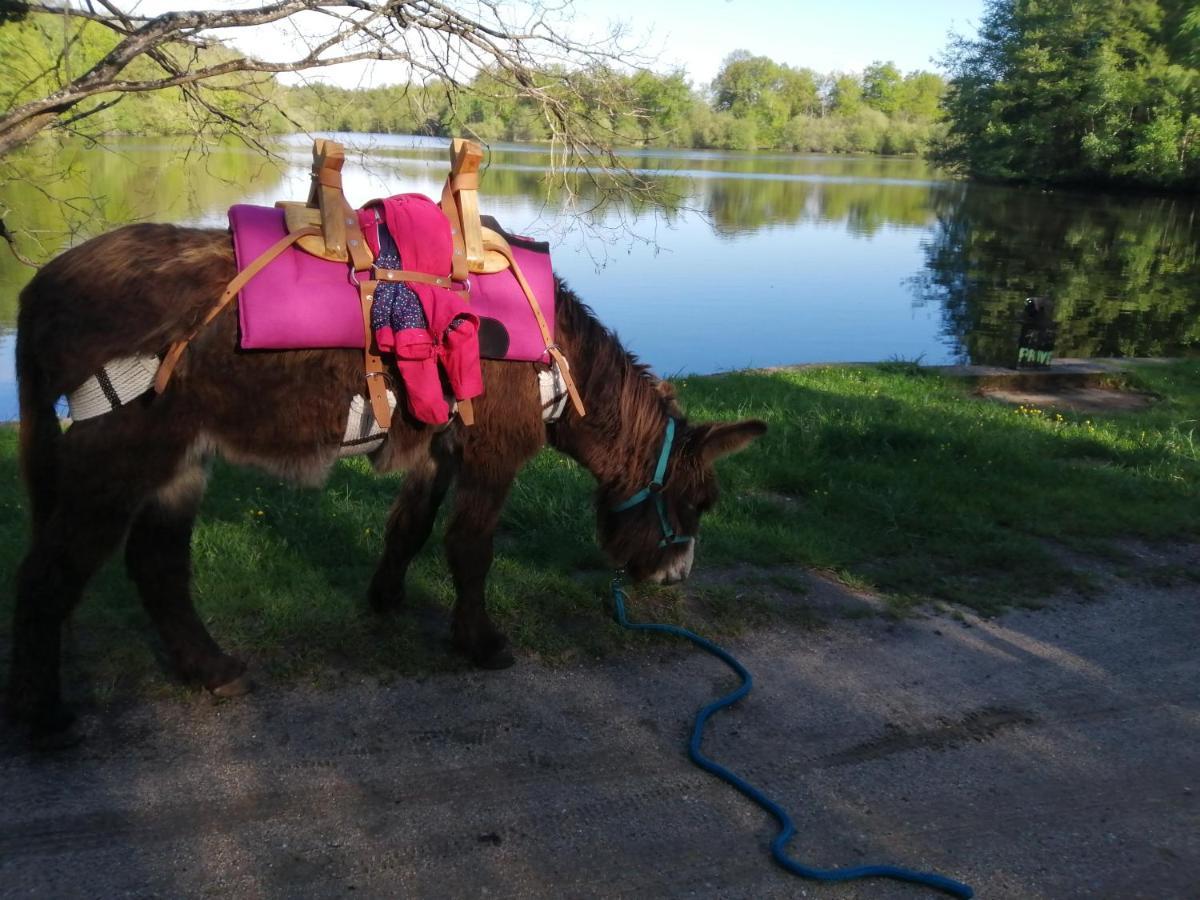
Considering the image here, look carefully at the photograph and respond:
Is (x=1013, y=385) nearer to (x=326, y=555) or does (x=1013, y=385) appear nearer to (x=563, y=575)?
(x=563, y=575)

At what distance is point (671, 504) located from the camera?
412 cm

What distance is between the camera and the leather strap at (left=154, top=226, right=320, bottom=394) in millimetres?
2916

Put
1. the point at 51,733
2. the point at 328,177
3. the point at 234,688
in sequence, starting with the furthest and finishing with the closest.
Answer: the point at 234,688 < the point at 328,177 < the point at 51,733

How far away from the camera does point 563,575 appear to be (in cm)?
468

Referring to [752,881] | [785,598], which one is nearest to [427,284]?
[752,881]

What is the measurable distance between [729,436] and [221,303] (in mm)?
2181

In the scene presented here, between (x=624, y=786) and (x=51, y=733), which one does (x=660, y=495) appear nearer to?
(x=624, y=786)

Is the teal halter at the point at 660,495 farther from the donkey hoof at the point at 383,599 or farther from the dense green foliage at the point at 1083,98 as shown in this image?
the dense green foliage at the point at 1083,98

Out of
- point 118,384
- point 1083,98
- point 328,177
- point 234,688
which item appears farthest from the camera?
point 1083,98

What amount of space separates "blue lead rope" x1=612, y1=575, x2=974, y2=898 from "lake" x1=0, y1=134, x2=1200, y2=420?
347cm

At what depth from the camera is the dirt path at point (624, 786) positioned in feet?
8.68

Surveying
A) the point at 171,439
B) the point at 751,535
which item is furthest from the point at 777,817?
the point at 751,535

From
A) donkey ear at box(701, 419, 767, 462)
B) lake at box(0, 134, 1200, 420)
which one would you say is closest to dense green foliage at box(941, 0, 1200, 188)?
lake at box(0, 134, 1200, 420)

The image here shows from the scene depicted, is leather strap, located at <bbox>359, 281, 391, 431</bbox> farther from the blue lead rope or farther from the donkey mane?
the blue lead rope
